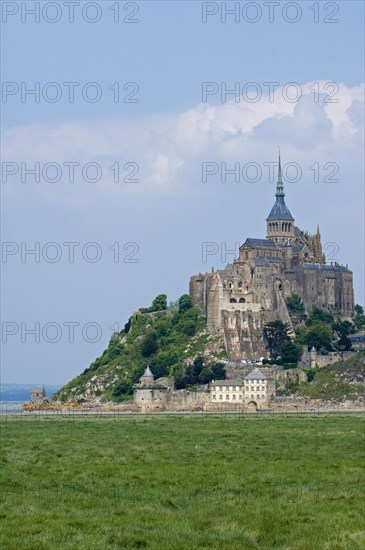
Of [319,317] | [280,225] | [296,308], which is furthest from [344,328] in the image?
[280,225]

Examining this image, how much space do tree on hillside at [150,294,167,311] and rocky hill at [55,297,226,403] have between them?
296 centimetres

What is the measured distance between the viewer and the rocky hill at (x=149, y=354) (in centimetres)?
13212

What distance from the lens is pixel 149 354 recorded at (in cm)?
13775

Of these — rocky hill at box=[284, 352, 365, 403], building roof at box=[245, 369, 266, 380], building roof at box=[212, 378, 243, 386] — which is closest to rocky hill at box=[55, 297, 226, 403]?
building roof at box=[212, 378, 243, 386]

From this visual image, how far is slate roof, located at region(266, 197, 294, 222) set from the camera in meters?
152

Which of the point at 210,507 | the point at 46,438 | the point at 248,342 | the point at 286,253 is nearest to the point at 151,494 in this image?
the point at 210,507

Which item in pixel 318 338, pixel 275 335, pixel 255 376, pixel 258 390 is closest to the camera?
pixel 258 390

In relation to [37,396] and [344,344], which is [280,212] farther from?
[37,396]

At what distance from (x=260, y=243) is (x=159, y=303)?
16483 millimetres

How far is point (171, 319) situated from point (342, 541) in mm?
115514

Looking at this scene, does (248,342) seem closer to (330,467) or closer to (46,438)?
(46,438)

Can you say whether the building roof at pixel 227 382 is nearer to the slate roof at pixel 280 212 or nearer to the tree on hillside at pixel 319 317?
the tree on hillside at pixel 319 317

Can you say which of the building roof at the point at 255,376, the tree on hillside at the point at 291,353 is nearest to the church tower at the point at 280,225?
the tree on hillside at the point at 291,353

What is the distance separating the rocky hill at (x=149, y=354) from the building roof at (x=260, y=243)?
10698 millimetres
